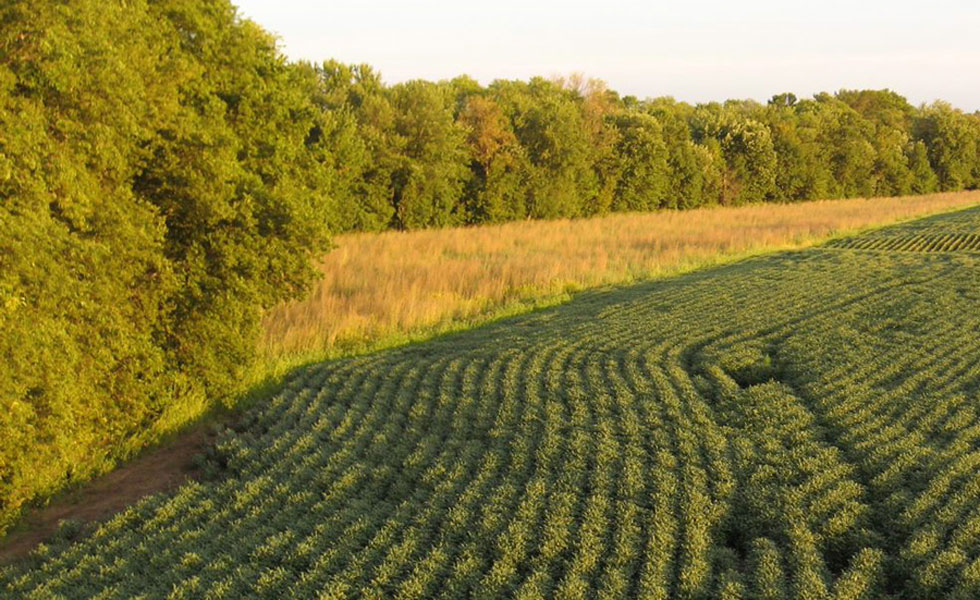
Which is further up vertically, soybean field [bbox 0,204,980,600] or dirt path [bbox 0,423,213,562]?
soybean field [bbox 0,204,980,600]

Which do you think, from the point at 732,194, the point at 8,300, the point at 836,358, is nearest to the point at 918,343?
the point at 836,358

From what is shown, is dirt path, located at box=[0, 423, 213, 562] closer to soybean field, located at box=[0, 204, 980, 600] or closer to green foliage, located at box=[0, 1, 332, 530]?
green foliage, located at box=[0, 1, 332, 530]

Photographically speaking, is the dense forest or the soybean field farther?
the dense forest

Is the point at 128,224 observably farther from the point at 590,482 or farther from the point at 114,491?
the point at 590,482

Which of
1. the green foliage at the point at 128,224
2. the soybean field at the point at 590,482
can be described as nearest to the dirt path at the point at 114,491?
the green foliage at the point at 128,224

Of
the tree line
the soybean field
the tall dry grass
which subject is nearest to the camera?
the soybean field

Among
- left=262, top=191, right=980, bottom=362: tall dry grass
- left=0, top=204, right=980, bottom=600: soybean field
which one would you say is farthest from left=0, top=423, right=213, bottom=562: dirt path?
left=262, top=191, right=980, bottom=362: tall dry grass

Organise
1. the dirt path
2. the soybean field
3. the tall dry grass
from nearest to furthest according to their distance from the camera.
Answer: the soybean field < the dirt path < the tall dry grass
